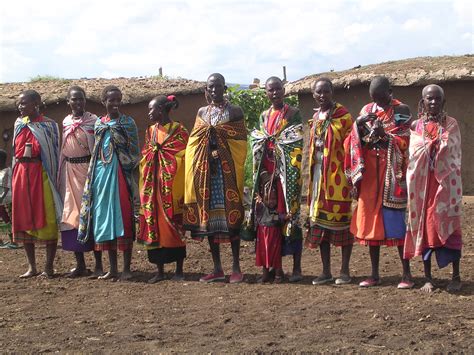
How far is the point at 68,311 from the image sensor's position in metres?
7.13

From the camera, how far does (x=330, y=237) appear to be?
7609 millimetres

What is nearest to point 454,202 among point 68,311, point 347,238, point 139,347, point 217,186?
point 347,238

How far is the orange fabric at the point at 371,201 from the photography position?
23.7 feet

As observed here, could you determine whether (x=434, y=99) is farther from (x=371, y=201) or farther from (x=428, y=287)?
(x=428, y=287)

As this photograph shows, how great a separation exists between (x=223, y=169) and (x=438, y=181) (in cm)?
208

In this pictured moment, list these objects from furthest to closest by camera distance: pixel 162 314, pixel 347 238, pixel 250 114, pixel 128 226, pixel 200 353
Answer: pixel 250 114 < pixel 128 226 < pixel 347 238 < pixel 162 314 < pixel 200 353

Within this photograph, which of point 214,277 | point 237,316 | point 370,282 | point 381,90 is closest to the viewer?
point 237,316

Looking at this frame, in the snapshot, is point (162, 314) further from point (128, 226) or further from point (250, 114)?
point (250, 114)

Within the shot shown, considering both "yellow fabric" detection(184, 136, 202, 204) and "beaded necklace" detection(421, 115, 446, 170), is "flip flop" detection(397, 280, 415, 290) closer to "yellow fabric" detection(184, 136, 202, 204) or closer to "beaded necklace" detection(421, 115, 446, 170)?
"beaded necklace" detection(421, 115, 446, 170)

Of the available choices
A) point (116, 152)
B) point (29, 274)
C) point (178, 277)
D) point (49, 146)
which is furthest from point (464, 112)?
point (29, 274)

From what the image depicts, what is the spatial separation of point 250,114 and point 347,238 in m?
7.75

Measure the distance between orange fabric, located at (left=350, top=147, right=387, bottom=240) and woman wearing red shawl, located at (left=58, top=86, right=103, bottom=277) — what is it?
9.43ft

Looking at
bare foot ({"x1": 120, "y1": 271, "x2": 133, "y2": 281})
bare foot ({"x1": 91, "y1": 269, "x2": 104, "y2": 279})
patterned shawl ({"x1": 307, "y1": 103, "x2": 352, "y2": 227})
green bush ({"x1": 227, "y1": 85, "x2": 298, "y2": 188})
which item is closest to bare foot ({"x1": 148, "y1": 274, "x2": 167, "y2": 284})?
bare foot ({"x1": 120, "y1": 271, "x2": 133, "y2": 281})

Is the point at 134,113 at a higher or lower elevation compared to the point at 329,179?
higher
